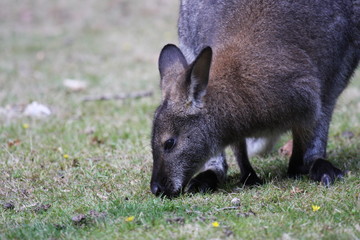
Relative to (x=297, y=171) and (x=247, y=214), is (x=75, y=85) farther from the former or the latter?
(x=247, y=214)

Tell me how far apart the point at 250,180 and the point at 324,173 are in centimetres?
64

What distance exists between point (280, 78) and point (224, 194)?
105cm

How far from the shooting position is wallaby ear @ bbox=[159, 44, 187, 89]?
490 centimetres

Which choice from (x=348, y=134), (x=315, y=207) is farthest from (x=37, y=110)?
(x=315, y=207)

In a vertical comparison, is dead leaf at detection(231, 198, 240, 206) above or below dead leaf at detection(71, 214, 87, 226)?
below

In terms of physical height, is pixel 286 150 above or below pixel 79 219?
below

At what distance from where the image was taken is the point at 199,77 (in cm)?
448

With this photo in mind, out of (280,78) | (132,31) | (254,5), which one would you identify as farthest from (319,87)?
(132,31)

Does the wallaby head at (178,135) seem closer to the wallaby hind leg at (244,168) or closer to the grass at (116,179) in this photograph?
the grass at (116,179)

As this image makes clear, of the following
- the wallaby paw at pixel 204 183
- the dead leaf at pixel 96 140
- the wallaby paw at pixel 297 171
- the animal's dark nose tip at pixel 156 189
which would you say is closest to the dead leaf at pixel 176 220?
the animal's dark nose tip at pixel 156 189

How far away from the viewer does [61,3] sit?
18781 mm

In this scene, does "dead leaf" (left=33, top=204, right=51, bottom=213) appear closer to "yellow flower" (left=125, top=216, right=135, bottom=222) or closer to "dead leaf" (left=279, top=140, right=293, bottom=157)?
"yellow flower" (left=125, top=216, right=135, bottom=222)

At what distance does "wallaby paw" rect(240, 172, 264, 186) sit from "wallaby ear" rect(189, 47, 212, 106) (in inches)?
36.2

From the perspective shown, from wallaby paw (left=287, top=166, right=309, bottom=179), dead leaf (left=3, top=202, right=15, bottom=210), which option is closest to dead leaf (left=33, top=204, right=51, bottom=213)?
dead leaf (left=3, top=202, right=15, bottom=210)
